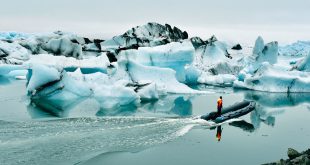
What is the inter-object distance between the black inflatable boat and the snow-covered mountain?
5.36 metres

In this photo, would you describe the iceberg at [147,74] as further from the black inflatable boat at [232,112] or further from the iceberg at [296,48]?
the iceberg at [296,48]

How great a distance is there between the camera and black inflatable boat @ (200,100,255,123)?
15.0 m

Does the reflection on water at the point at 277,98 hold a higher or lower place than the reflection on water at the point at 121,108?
lower

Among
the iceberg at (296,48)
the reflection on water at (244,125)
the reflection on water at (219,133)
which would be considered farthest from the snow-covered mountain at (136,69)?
the iceberg at (296,48)

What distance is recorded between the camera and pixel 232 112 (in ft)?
53.2

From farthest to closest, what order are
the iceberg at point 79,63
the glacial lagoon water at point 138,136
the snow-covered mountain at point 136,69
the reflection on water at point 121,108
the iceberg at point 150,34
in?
the iceberg at point 150,34, the iceberg at point 79,63, the snow-covered mountain at point 136,69, the reflection on water at point 121,108, the glacial lagoon water at point 138,136

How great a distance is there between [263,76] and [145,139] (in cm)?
1649

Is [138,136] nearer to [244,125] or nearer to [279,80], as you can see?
[244,125]

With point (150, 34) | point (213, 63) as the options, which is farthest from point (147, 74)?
point (150, 34)

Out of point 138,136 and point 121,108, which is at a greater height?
point 138,136

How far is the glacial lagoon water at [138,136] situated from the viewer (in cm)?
1038

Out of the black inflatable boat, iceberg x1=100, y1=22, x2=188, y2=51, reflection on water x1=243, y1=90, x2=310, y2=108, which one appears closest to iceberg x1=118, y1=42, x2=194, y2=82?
reflection on water x1=243, y1=90, x2=310, y2=108

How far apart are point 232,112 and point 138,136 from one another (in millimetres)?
5367

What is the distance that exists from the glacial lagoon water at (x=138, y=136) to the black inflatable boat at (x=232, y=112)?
0.99 feet
